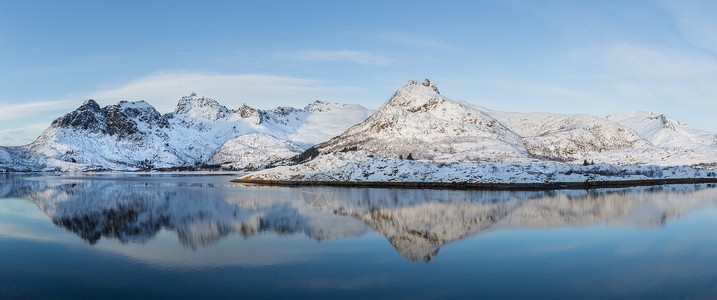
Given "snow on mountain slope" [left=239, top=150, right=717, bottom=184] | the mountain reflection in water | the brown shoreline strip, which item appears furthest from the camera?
"snow on mountain slope" [left=239, top=150, right=717, bottom=184]

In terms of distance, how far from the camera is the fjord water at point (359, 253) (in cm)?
2009

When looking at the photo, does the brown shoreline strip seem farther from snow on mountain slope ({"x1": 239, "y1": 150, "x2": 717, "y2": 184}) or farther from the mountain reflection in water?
the mountain reflection in water

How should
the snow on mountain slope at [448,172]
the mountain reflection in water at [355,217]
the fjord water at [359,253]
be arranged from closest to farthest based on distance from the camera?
the fjord water at [359,253] → the mountain reflection in water at [355,217] → the snow on mountain slope at [448,172]

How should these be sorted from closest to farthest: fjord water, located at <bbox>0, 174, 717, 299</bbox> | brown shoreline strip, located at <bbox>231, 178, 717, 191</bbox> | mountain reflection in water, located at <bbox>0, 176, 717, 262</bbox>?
1. fjord water, located at <bbox>0, 174, 717, 299</bbox>
2. mountain reflection in water, located at <bbox>0, 176, 717, 262</bbox>
3. brown shoreline strip, located at <bbox>231, 178, 717, 191</bbox>

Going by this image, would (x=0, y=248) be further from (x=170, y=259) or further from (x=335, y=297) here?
(x=335, y=297)

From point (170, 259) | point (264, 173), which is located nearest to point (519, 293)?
point (170, 259)

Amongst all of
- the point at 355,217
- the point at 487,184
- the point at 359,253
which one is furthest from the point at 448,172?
the point at 359,253

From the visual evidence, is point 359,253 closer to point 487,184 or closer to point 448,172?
point 487,184

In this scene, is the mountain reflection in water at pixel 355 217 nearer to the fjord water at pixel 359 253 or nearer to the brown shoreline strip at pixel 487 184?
the fjord water at pixel 359 253

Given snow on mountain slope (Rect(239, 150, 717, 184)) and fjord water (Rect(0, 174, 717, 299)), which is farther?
snow on mountain slope (Rect(239, 150, 717, 184))

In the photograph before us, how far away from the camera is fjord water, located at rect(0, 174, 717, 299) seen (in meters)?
20.1

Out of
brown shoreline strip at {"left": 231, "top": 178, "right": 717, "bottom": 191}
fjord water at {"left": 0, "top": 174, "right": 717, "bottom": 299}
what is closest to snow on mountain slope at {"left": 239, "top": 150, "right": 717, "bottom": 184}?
brown shoreline strip at {"left": 231, "top": 178, "right": 717, "bottom": 191}

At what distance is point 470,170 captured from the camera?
96.0m

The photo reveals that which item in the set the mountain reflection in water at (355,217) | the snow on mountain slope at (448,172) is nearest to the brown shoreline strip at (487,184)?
the snow on mountain slope at (448,172)
